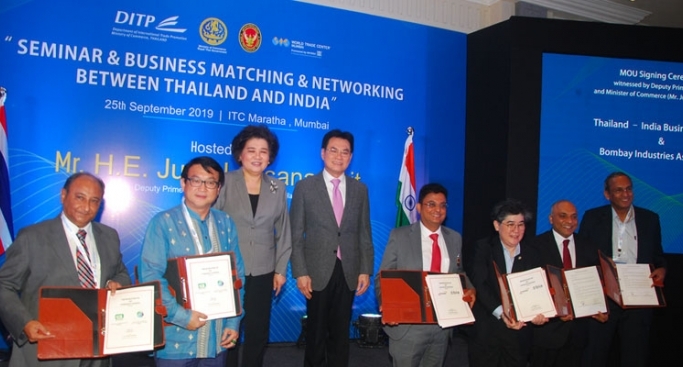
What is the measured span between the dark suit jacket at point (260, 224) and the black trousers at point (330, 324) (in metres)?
0.33

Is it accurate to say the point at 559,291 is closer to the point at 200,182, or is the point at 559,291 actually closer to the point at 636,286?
the point at 636,286

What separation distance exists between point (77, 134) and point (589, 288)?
4.16m

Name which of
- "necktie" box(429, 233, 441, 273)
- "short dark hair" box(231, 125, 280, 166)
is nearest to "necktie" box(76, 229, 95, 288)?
"short dark hair" box(231, 125, 280, 166)

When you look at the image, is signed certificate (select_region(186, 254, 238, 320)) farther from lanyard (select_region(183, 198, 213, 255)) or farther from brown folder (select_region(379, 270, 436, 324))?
brown folder (select_region(379, 270, 436, 324))

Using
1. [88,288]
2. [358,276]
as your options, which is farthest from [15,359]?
[358,276]

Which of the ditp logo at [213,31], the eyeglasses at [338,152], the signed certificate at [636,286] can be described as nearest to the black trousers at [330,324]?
the eyeglasses at [338,152]

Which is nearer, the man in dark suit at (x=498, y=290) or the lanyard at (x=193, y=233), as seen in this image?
the lanyard at (x=193, y=233)

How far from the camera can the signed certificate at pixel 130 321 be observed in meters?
2.13

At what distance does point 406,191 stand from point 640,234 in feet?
7.73

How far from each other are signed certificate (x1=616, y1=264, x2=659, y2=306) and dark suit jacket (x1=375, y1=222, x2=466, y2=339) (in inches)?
47.7

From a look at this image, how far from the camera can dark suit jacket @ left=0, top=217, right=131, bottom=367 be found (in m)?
2.09

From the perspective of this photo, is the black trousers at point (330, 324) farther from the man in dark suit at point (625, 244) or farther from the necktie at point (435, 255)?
the man in dark suit at point (625, 244)

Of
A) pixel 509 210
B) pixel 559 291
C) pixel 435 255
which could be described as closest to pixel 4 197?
pixel 435 255

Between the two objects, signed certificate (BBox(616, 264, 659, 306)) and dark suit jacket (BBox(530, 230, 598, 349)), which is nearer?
dark suit jacket (BBox(530, 230, 598, 349))
